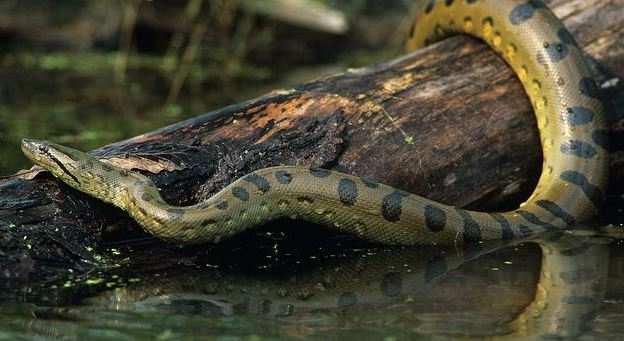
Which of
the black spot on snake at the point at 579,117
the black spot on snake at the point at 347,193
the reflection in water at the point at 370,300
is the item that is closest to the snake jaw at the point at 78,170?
the reflection in water at the point at 370,300

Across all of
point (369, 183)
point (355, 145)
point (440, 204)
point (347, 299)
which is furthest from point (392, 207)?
point (347, 299)

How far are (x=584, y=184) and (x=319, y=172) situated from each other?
243 cm

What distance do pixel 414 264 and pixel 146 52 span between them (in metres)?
12.5

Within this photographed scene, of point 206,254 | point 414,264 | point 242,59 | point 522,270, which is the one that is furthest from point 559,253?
point 242,59

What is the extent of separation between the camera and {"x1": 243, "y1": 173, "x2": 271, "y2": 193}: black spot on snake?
7.34 meters

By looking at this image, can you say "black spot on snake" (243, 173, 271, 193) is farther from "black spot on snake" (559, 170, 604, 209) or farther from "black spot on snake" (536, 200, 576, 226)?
"black spot on snake" (559, 170, 604, 209)

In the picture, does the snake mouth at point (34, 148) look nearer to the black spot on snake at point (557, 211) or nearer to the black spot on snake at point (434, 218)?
the black spot on snake at point (434, 218)

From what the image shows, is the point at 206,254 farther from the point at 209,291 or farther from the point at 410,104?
the point at 410,104

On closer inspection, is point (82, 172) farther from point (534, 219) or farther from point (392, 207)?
point (534, 219)

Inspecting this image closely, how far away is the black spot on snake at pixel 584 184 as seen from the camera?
28.1 feet

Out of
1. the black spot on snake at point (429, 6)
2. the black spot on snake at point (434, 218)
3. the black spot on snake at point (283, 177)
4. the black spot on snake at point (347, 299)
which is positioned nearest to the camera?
the black spot on snake at point (347, 299)

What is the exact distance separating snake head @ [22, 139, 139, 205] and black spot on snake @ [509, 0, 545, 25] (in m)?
4.03

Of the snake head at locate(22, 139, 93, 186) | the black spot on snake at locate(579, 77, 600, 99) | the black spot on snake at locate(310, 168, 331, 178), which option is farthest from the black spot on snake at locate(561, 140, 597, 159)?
the snake head at locate(22, 139, 93, 186)

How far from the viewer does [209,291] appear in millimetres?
6676
